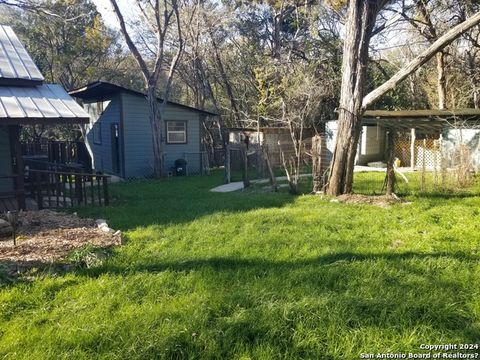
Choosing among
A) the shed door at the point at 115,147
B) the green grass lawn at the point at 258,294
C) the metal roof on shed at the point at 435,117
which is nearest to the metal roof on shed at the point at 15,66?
the green grass lawn at the point at 258,294

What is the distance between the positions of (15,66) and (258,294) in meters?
8.53

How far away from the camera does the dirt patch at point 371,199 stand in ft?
26.5

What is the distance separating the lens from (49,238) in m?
5.74

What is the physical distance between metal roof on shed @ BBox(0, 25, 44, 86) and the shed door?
6150mm

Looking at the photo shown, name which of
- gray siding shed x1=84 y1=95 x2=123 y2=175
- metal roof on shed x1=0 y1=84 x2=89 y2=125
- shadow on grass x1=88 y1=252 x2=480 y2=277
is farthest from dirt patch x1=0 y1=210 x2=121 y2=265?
gray siding shed x1=84 y1=95 x2=123 y2=175

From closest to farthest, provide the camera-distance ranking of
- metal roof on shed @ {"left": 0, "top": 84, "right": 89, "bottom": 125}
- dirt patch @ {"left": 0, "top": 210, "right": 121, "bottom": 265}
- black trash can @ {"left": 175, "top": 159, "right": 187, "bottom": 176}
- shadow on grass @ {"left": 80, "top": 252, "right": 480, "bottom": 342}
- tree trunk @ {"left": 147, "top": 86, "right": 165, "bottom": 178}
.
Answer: shadow on grass @ {"left": 80, "top": 252, "right": 480, "bottom": 342}
dirt patch @ {"left": 0, "top": 210, "right": 121, "bottom": 265}
metal roof on shed @ {"left": 0, "top": 84, "right": 89, "bottom": 125}
tree trunk @ {"left": 147, "top": 86, "right": 165, "bottom": 178}
black trash can @ {"left": 175, "top": 159, "right": 187, "bottom": 176}

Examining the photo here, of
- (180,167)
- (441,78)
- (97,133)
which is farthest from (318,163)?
(97,133)

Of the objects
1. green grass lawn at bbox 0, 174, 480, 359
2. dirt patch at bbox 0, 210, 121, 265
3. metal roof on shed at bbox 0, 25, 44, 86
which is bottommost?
green grass lawn at bbox 0, 174, 480, 359

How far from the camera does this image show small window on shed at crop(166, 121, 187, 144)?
657 inches

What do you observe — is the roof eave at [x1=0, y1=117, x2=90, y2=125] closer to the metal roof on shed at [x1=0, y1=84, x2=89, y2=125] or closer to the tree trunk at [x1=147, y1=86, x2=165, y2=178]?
the metal roof on shed at [x1=0, y1=84, x2=89, y2=125]

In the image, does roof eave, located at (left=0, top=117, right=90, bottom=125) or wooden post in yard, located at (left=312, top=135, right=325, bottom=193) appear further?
wooden post in yard, located at (left=312, top=135, right=325, bottom=193)

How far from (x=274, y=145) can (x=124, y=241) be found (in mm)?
12475

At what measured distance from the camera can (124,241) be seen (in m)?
5.60

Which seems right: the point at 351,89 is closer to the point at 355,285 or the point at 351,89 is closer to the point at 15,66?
the point at 355,285
